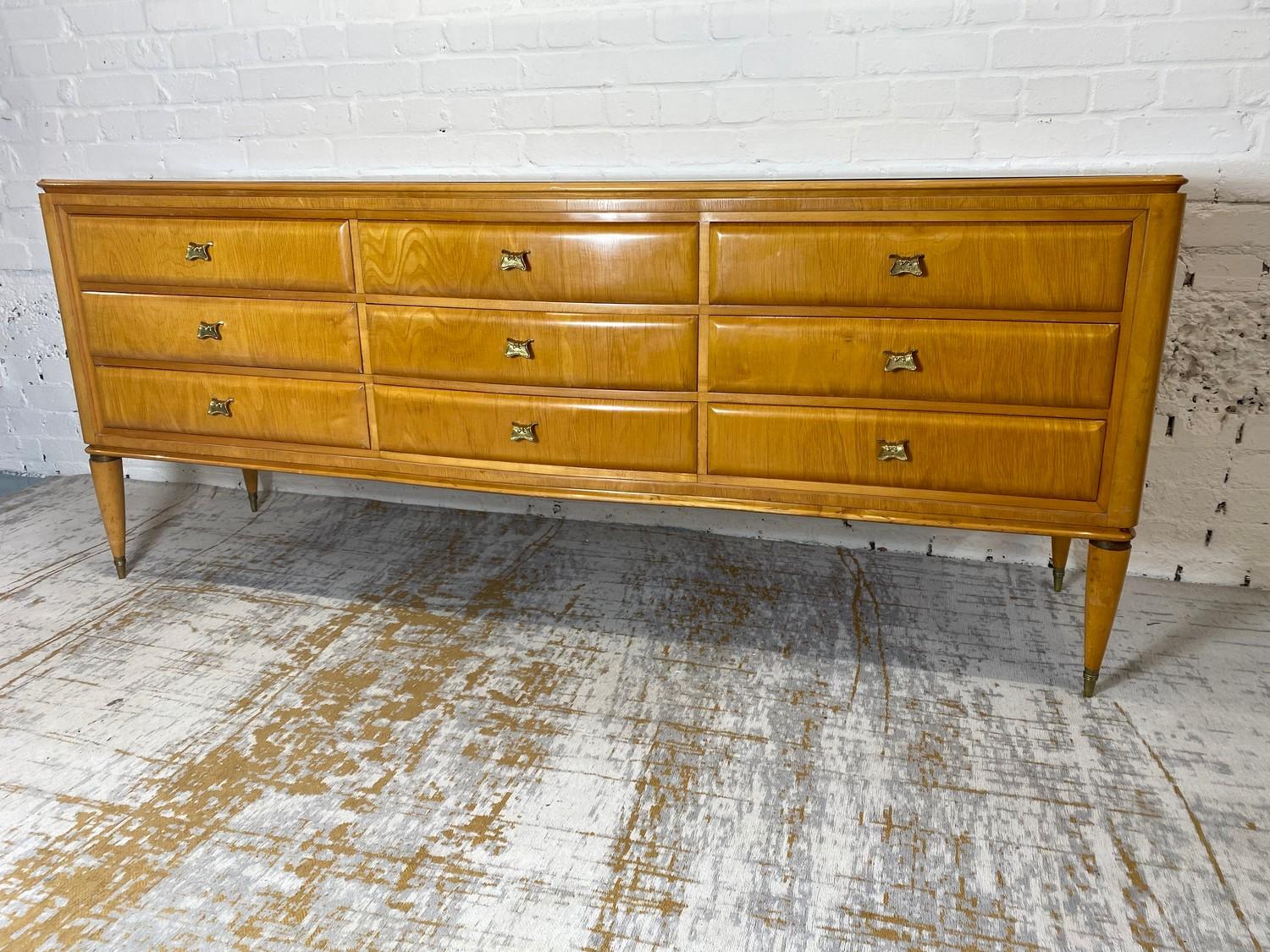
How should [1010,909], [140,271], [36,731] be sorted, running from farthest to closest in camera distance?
[140,271], [36,731], [1010,909]

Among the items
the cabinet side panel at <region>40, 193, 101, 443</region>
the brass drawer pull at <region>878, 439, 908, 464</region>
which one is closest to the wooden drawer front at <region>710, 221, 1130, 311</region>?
the brass drawer pull at <region>878, 439, 908, 464</region>

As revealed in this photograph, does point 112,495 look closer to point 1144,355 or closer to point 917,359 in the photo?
point 917,359

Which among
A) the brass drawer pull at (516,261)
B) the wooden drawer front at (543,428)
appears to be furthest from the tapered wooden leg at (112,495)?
the brass drawer pull at (516,261)

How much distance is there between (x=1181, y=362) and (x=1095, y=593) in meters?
0.82

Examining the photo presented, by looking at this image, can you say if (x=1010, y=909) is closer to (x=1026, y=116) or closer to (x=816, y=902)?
(x=816, y=902)

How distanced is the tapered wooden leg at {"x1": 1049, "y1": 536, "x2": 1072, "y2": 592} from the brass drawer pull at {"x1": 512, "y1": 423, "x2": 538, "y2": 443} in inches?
53.7

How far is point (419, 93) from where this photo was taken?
2.83 m

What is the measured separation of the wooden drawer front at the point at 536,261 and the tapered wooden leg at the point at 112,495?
3.14ft

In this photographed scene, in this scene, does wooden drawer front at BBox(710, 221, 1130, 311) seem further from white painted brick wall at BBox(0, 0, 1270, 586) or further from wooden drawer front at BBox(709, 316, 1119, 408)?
white painted brick wall at BBox(0, 0, 1270, 586)

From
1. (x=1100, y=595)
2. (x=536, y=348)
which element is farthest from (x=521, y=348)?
(x=1100, y=595)

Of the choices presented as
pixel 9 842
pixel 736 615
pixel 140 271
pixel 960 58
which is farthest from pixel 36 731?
pixel 960 58

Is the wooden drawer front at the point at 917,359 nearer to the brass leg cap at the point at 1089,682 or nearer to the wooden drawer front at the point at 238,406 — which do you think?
the brass leg cap at the point at 1089,682

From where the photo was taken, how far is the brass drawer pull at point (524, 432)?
223cm

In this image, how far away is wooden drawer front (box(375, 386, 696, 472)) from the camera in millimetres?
2162
